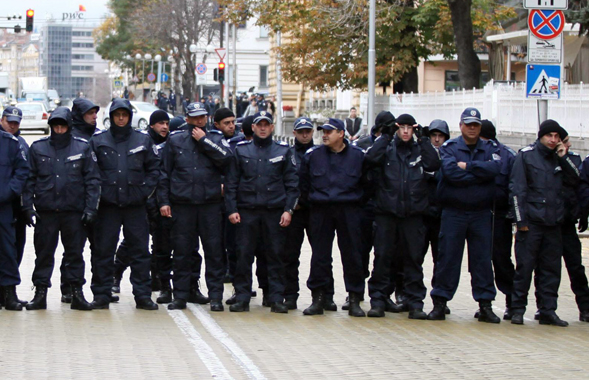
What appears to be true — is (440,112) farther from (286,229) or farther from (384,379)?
(384,379)

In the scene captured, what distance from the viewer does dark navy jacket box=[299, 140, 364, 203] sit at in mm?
10789

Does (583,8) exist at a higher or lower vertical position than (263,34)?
lower

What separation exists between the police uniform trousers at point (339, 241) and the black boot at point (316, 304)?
0.05 metres

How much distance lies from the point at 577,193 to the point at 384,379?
3.82m

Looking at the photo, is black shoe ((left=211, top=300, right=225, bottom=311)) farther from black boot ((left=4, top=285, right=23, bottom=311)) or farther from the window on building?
the window on building

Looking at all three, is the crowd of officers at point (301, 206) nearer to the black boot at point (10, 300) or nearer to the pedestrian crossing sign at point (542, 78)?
the black boot at point (10, 300)

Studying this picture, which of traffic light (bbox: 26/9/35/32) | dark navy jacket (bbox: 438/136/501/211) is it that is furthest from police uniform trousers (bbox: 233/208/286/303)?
traffic light (bbox: 26/9/35/32)

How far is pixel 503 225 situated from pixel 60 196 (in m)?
4.46

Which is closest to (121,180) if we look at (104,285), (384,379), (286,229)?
(104,285)

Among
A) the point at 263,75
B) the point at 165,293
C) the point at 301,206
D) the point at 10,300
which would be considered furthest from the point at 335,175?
the point at 263,75

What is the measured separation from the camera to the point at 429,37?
107ft

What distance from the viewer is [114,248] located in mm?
10992

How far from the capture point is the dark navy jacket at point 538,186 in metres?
10.5

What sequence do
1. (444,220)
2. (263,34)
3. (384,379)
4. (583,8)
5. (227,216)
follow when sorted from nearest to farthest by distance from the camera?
(384,379) < (444,220) < (227,216) < (583,8) < (263,34)
